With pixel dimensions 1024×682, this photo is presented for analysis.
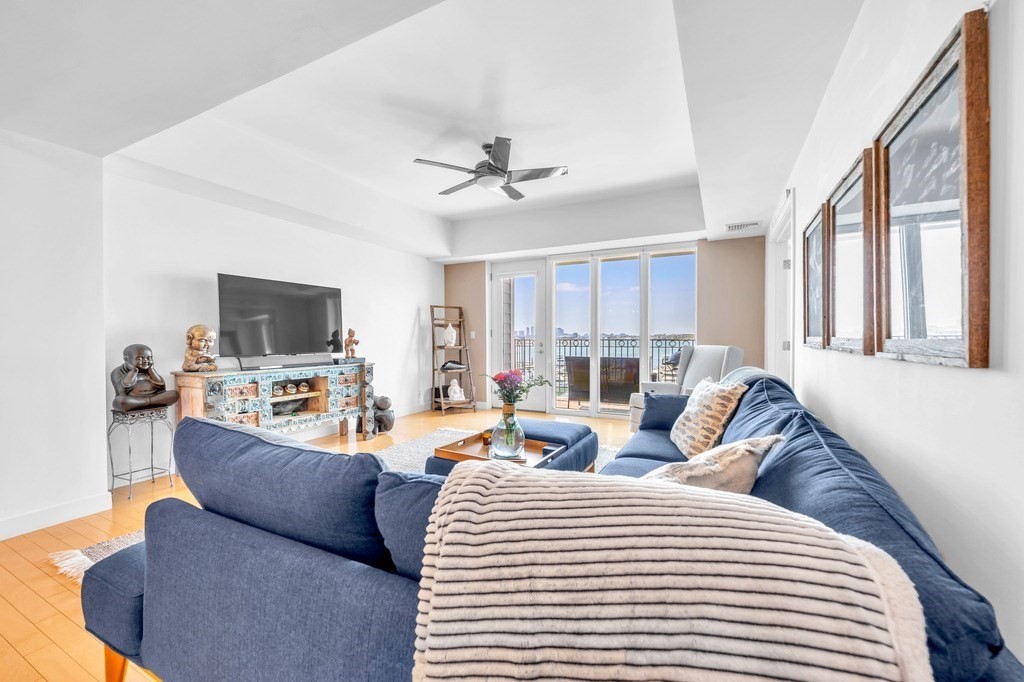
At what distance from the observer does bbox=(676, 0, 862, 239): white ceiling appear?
4.86ft

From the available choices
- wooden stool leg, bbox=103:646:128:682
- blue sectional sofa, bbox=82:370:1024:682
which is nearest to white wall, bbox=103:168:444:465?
wooden stool leg, bbox=103:646:128:682

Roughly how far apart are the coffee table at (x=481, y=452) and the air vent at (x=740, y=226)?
304 cm

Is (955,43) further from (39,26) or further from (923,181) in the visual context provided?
(39,26)

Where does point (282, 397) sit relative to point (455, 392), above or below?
above

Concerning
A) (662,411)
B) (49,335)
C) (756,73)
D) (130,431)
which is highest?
(756,73)

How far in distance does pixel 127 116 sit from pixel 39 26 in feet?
2.20

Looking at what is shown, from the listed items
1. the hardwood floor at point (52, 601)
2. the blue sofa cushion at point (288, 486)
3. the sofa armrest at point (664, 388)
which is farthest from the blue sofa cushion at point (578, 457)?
the hardwood floor at point (52, 601)

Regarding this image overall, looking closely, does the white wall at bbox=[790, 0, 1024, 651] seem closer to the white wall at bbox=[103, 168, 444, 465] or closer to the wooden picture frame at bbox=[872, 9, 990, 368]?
the wooden picture frame at bbox=[872, 9, 990, 368]

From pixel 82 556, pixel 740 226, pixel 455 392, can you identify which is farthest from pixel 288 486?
pixel 455 392

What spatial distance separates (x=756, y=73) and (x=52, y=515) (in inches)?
172

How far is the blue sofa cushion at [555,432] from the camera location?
9.16ft

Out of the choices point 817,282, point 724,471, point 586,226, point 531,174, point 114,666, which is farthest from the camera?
point 586,226

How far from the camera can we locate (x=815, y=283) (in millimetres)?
2094

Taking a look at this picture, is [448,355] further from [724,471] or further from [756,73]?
[724,471]
